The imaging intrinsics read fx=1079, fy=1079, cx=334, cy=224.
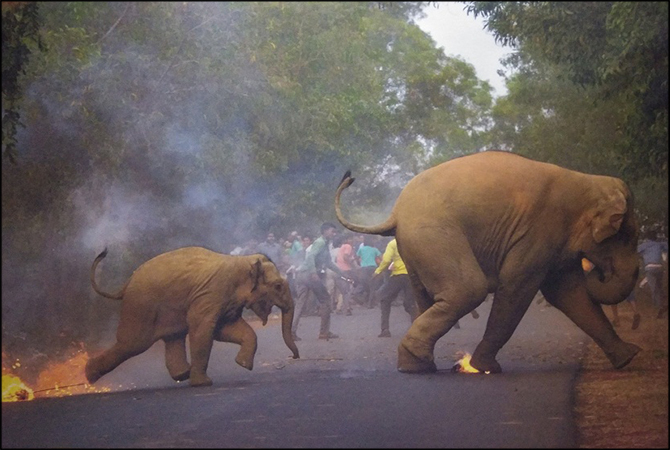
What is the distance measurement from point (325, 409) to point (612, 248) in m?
4.53

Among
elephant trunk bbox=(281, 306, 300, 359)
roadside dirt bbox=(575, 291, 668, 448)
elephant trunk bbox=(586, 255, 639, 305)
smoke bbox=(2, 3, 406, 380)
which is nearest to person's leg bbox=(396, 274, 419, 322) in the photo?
smoke bbox=(2, 3, 406, 380)

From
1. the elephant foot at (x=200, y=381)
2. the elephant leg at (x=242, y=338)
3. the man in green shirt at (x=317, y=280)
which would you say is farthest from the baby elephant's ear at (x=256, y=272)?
the man in green shirt at (x=317, y=280)

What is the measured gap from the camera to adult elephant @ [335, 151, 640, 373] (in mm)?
11461

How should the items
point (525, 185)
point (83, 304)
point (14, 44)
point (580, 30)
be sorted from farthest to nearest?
point (83, 304) → point (525, 185) → point (580, 30) → point (14, 44)

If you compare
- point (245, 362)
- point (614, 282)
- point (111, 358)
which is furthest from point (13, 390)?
point (614, 282)

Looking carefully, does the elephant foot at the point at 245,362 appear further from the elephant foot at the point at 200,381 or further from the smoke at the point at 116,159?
the smoke at the point at 116,159

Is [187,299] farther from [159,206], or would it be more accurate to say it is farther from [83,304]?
[159,206]

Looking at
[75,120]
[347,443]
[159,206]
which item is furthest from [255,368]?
[347,443]

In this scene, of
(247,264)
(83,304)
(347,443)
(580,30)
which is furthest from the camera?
(83,304)

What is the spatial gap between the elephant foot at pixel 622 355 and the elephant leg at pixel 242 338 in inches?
157

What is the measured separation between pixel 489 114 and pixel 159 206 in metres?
6.05

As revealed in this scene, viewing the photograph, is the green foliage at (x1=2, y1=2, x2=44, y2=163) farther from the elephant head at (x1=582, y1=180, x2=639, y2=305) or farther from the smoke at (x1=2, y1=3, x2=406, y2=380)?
the elephant head at (x1=582, y1=180, x2=639, y2=305)

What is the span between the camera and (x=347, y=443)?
7.20 m

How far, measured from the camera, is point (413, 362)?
11523 millimetres
